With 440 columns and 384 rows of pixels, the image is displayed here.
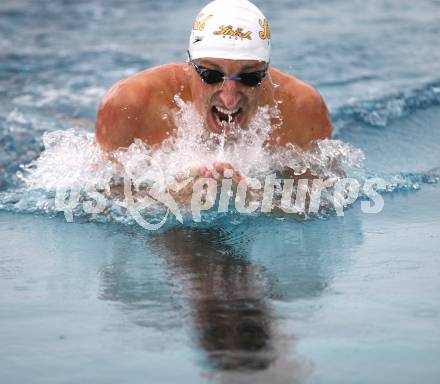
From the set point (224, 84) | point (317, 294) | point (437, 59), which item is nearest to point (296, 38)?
point (437, 59)

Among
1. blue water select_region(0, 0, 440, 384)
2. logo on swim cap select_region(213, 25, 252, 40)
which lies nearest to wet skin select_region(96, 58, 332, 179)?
logo on swim cap select_region(213, 25, 252, 40)

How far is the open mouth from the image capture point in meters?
5.71

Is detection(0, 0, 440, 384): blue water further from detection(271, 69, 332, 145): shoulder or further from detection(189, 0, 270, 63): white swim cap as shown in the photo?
detection(189, 0, 270, 63): white swim cap

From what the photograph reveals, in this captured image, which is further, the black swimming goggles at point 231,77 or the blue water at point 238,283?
the black swimming goggles at point 231,77

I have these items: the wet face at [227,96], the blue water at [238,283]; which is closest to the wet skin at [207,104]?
the wet face at [227,96]

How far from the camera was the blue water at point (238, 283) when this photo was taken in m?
3.62

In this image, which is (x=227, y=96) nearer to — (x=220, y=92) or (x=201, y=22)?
(x=220, y=92)

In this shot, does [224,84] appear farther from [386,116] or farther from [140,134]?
[386,116]

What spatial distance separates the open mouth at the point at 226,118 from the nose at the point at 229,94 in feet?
0.31

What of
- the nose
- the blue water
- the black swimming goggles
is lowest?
the blue water

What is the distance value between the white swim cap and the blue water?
87 centimetres

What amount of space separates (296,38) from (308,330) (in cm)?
733

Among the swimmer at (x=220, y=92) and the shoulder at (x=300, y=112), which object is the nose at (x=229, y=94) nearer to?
the swimmer at (x=220, y=92)

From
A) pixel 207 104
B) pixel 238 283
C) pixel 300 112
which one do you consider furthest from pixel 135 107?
pixel 238 283
